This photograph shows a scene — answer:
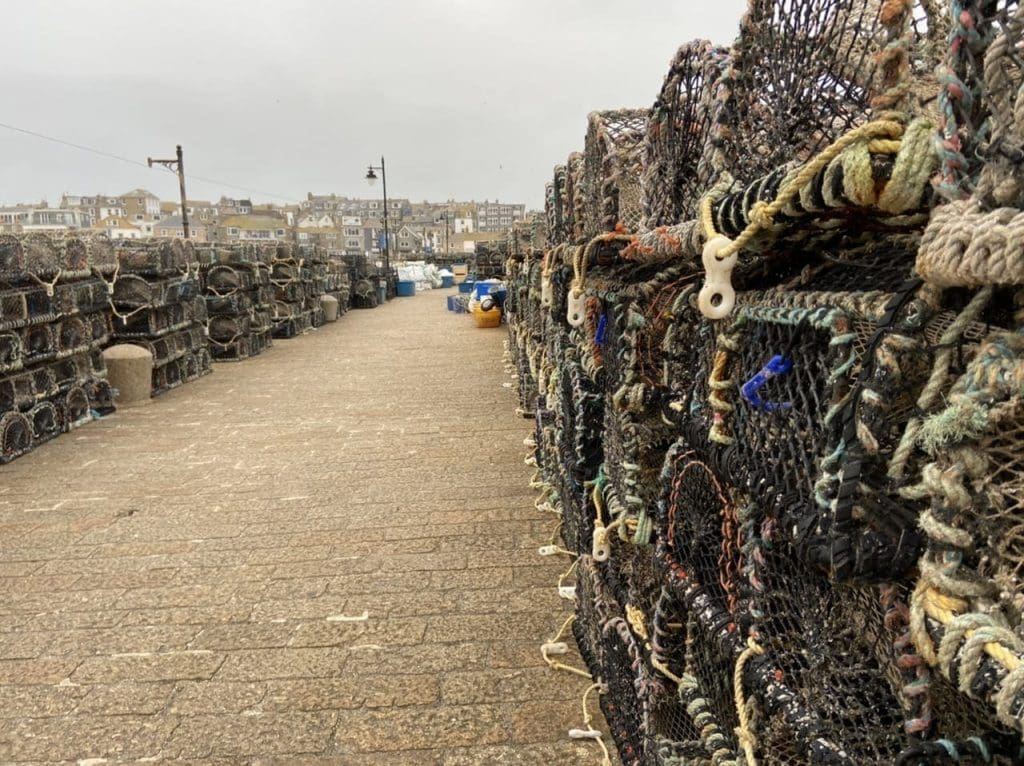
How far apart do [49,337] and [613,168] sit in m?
5.97

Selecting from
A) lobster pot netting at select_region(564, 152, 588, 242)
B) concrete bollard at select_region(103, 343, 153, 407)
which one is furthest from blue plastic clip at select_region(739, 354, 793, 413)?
concrete bollard at select_region(103, 343, 153, 407)

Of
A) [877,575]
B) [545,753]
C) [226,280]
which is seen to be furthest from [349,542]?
[226,280]

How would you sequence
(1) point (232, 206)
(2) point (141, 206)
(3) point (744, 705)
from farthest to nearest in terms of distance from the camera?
(1) point (232, 206) < (2) point (141, 206) < (3) point (744, 705)

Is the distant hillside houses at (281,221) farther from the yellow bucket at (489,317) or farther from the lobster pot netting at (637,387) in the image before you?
the lobster pot netting at (637,387)

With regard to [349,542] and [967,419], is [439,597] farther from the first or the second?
[967,419]

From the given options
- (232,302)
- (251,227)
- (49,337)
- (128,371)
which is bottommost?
(128,371)

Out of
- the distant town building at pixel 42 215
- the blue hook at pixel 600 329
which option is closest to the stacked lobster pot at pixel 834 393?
the blue hook at pixel 600 329

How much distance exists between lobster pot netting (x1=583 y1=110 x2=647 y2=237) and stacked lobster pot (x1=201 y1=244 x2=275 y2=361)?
936 cm

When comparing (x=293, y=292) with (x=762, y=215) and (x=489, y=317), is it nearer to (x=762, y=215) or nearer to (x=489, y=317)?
(x=489, y=317)

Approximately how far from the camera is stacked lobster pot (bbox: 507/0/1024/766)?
0.68 m

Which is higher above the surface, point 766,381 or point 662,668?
point 766,381

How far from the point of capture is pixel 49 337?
6523 mm

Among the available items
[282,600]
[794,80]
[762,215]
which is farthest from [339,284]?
[762,215]

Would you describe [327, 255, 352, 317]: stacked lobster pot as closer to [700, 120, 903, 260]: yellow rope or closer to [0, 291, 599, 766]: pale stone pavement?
[0, 291, 599, 766]: pale stone pavement
